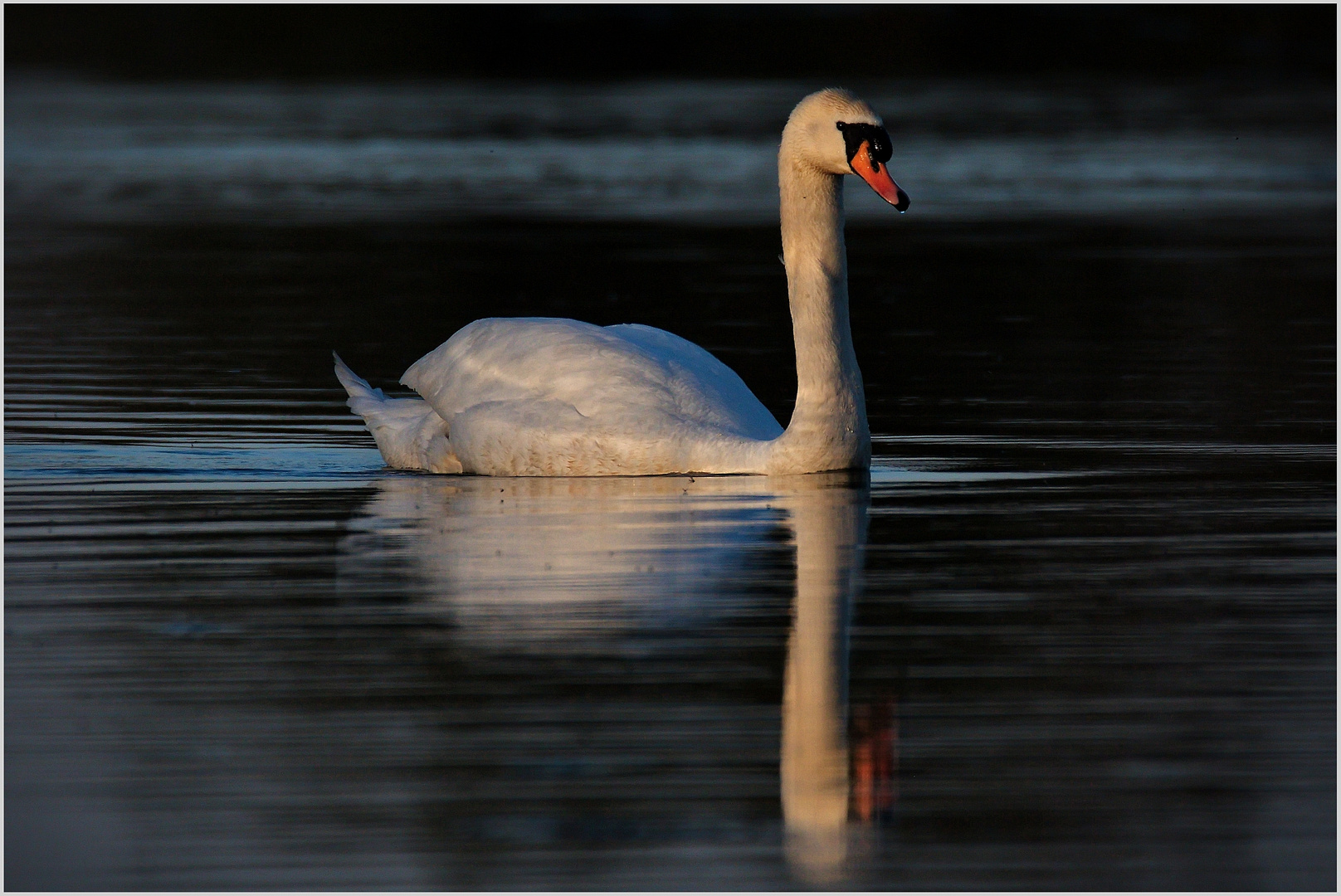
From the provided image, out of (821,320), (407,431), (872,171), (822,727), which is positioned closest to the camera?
(822,727)

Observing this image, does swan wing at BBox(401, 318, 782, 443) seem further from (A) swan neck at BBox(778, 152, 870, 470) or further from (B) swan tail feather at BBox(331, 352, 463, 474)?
(A) swan neck at BBox(778, 152, 870, 470)

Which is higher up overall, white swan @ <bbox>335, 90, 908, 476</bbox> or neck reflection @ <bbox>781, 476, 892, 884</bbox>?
white swan @ <bbox>335, 90, 908, 476</bbox>

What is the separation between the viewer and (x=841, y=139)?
11.5 metres

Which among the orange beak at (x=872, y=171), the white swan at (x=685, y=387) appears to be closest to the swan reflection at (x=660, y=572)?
the white swan at (x=685, y=387)

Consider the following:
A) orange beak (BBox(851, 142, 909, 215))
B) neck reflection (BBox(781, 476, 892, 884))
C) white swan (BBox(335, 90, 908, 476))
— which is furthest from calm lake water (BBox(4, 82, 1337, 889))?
orange beak (BBox(851, 142, 909, 215))

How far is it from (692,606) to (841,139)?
366cm

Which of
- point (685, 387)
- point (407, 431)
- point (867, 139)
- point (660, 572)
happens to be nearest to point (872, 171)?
point (867, 139)

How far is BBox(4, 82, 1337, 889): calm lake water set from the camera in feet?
20.1

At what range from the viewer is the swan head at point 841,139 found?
11.3 m

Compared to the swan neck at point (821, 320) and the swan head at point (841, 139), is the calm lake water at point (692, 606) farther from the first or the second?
the swan head at point (841, 139)

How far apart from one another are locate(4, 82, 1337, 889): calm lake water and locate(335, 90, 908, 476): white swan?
0.19 meters

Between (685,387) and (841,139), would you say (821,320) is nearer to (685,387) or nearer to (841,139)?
(685,387)

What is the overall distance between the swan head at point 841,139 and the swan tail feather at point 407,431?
7.26 feet

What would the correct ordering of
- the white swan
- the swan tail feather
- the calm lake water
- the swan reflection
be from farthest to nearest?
the swan tail feather → the white swan → the swan reflection → the calm lake water
